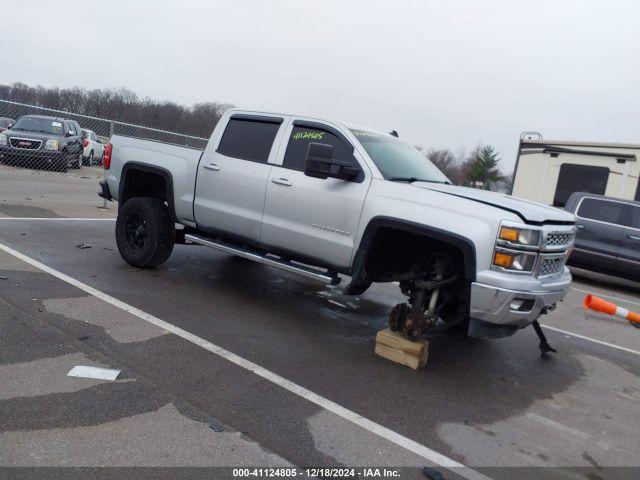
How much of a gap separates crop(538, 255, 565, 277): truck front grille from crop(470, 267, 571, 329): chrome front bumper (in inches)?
4.6

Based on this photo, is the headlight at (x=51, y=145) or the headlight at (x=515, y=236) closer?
the headlight at (x=515, y=236)

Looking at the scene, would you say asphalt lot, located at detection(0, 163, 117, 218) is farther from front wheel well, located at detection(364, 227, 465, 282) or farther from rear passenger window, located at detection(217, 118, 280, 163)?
front wheel well, located at detection(364, 227, 465, 282)

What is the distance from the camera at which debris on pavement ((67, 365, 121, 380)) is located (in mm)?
3639

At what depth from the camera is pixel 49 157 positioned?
14492 millimetres

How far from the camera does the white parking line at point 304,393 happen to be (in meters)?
3.18

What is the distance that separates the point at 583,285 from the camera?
10.8 metres

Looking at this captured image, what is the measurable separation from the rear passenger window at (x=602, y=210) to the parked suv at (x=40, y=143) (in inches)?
515

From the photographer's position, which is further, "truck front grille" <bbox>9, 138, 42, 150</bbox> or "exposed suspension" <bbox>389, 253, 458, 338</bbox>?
"truck front grille" <bbox>9, 138, 42, 150</bbox>

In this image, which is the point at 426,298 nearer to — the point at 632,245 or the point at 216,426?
the point at 216,426

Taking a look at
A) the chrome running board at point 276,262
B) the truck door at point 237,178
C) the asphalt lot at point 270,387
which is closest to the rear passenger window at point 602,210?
the asphalt lot at point 270,387

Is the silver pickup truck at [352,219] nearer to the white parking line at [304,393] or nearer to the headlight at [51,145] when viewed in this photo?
the white parking line at [304,393]

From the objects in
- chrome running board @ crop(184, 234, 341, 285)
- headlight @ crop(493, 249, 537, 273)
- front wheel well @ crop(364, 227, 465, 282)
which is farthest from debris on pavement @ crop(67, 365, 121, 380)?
headlight @ crop(493, 249, 537, 273)

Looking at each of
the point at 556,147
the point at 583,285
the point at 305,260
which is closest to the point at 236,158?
the point at 305,260

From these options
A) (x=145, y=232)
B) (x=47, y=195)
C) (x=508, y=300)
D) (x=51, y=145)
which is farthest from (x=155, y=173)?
(x=51, y=145)
